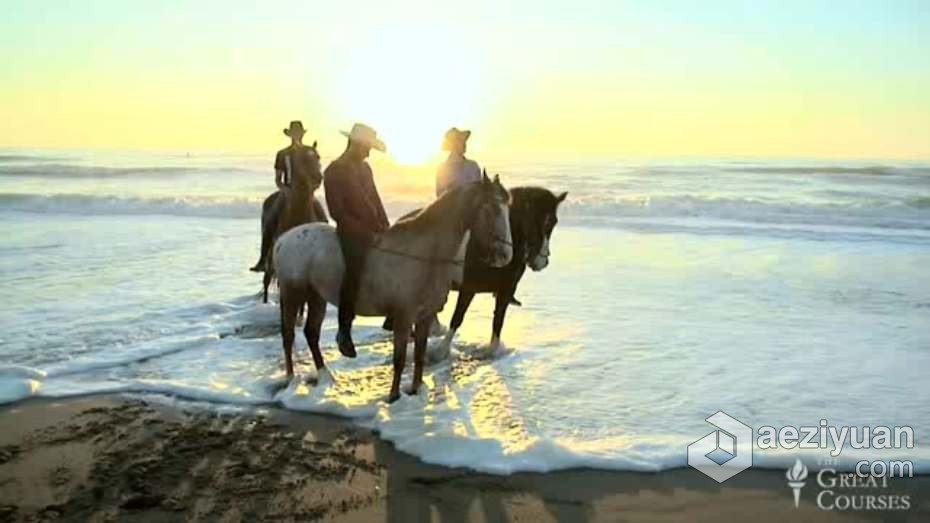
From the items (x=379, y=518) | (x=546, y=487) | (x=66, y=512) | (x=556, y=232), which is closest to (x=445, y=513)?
(x=379, y=518)

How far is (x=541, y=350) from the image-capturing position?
26.0ft

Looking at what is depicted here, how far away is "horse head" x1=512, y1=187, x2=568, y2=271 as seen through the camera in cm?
727

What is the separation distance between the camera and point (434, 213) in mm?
5922

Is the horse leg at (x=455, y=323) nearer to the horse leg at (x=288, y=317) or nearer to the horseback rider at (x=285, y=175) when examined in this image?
the horse leg at (x=288, y=317)

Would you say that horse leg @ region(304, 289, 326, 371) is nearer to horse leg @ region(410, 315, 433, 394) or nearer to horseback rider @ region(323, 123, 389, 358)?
horseback rider @ region(323, 123, 389, 358)

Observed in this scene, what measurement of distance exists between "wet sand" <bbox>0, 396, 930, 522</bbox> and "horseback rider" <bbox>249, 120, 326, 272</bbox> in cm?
369

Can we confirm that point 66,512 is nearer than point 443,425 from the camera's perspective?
Yes

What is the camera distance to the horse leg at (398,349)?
6043 millimetres

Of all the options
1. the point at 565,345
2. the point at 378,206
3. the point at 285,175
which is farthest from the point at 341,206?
the point at 285,175

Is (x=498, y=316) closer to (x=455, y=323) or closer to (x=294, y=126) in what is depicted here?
(x=455, y=323)

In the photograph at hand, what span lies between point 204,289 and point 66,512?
7.28 meters

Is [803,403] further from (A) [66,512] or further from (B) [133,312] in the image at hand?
(B) [133,312]

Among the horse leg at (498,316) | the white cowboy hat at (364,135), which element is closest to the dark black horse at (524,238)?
the horse leg at (498,316)

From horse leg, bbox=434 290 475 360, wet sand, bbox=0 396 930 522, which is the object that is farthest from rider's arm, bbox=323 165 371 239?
horse leg, bbox=434 290 475 360
